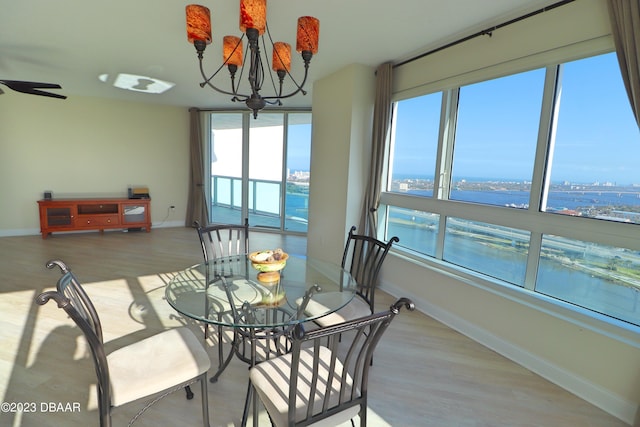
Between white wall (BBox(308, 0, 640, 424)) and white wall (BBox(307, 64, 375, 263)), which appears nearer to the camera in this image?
white wall (BBox(308, 0, 640, 424))

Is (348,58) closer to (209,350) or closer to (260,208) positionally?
(209,350)

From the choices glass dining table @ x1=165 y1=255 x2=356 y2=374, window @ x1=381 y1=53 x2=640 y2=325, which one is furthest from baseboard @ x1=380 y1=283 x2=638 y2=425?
glass dining table @ x1=165 y1=255 x2=356 y2=374

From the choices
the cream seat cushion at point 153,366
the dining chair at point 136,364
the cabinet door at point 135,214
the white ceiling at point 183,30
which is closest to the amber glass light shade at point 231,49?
the white ceiling at point 183,30

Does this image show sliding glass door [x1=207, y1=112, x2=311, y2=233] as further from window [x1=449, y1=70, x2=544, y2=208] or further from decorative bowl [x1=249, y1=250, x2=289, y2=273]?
decorative bowl [x1=249, y1=250, x2=289, y2=273]

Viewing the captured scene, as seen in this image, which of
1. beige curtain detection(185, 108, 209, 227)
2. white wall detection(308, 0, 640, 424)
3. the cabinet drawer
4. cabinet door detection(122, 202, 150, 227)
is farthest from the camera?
beige curtain detection(185, 108, 209, 227)

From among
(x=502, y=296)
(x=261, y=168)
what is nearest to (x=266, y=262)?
(x=502, y=296)

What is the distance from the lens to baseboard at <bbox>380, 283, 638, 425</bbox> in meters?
1.84

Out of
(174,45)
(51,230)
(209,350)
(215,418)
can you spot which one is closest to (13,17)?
(174,45)

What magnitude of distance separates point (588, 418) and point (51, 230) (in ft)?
24.1

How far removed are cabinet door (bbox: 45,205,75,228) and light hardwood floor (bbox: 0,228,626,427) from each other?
2252mm

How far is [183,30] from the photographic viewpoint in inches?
108

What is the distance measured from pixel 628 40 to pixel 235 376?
3.09 metres

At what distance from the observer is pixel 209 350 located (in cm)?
237

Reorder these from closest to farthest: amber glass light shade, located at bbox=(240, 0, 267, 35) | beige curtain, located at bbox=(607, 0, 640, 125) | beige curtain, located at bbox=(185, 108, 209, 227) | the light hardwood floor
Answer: amber glass light shade, located at bbox=(240, 0, 267, 35) < beige curtain, located at bbox=(607, 0, 640, 125) < the light hardwood floor < beige curtain, located at bbox=(185, 108, 209, 227)
